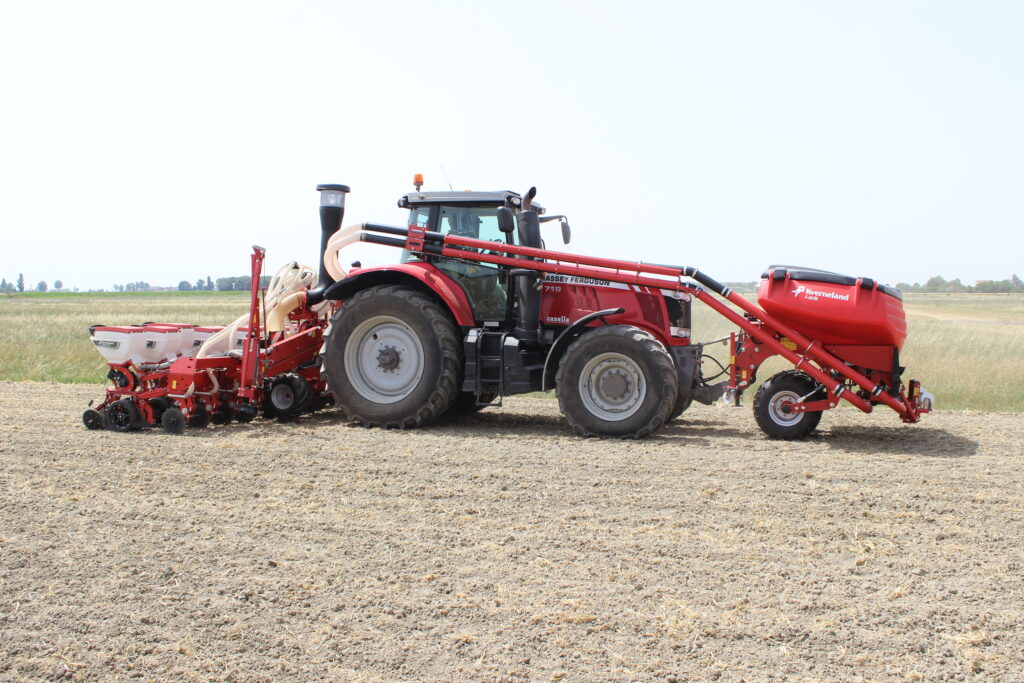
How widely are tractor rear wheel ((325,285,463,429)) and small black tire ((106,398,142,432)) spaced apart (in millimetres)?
1656

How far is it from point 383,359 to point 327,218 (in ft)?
5.06

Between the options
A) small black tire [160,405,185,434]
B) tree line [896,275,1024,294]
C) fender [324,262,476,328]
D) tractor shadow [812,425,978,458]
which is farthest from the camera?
tree line [896,275,1024,294]

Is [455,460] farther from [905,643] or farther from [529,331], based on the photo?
[905,643]

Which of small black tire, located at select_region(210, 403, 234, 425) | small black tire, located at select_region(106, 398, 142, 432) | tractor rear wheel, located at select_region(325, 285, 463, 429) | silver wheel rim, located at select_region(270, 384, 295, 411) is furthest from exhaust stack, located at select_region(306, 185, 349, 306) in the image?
small black tire, located at select_region(106, 398, 142, 432)

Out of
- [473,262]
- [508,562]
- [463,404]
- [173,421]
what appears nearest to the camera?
[508,562]

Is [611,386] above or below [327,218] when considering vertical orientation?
below

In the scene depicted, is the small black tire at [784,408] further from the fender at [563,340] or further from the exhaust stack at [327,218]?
the exhaust stack at [327,218]

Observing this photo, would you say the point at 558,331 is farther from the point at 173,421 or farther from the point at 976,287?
the point at 976,287

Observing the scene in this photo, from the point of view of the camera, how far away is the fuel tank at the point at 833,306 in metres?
7.46

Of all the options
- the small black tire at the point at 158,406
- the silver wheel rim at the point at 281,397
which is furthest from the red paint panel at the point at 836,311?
the small black tire at the point at 158,406

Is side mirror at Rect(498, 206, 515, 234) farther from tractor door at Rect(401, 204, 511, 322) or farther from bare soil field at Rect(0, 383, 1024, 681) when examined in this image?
bare soil field at Rect(0, 383, 1024, 681)

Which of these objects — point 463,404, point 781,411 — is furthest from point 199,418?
point 781,411

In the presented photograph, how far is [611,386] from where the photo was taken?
7.89m

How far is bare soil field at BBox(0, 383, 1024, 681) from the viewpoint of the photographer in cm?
346
